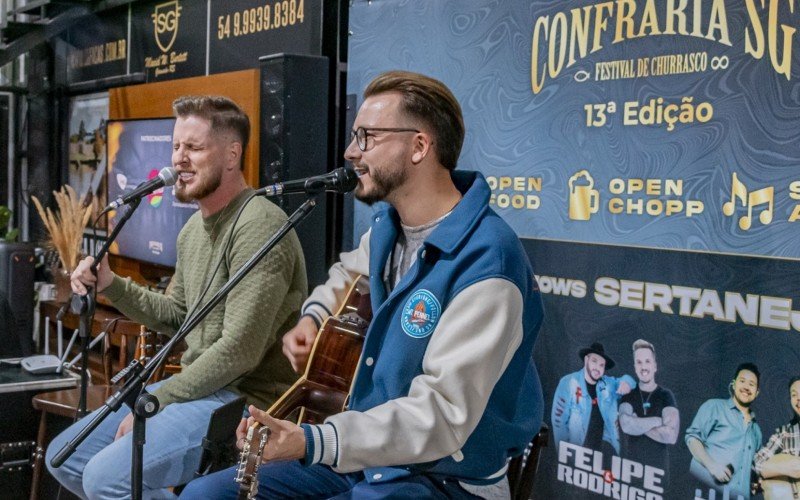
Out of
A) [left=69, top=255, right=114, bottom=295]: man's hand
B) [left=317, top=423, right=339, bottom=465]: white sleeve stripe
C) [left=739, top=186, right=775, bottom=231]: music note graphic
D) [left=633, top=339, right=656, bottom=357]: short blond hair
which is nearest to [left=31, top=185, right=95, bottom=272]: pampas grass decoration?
[left=69, top=255, right=114, bottom=295]: man's hand

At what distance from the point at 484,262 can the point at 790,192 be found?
3.89ft

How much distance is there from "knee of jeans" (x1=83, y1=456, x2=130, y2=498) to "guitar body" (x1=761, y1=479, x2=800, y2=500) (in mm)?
1831

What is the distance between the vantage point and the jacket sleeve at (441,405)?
1.89 meters

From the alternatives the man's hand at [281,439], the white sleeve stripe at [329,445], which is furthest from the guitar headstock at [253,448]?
→ the white sleeve stripe at [329,445]

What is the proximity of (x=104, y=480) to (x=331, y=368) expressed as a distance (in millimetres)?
731

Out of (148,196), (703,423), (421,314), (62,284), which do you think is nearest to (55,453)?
(421,314)

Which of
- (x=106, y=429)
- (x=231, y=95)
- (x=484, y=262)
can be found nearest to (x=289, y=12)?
(x=231, y=95)

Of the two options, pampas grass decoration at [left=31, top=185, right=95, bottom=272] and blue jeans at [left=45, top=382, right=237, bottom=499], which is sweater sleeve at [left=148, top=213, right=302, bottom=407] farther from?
pampas grass decoration at [left=31, top=185, right=95, bottom=272]

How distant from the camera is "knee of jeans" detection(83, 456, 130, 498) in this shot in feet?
8.66

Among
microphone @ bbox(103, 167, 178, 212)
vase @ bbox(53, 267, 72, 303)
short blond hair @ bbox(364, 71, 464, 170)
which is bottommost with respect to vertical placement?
vase @ bbox(53, 267, 72, 303)

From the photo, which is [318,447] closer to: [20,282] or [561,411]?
[561,411]

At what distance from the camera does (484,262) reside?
2.00 metres

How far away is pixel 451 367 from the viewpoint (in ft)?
6.22

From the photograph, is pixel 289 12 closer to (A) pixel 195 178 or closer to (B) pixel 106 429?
(A) pixel 195 178
